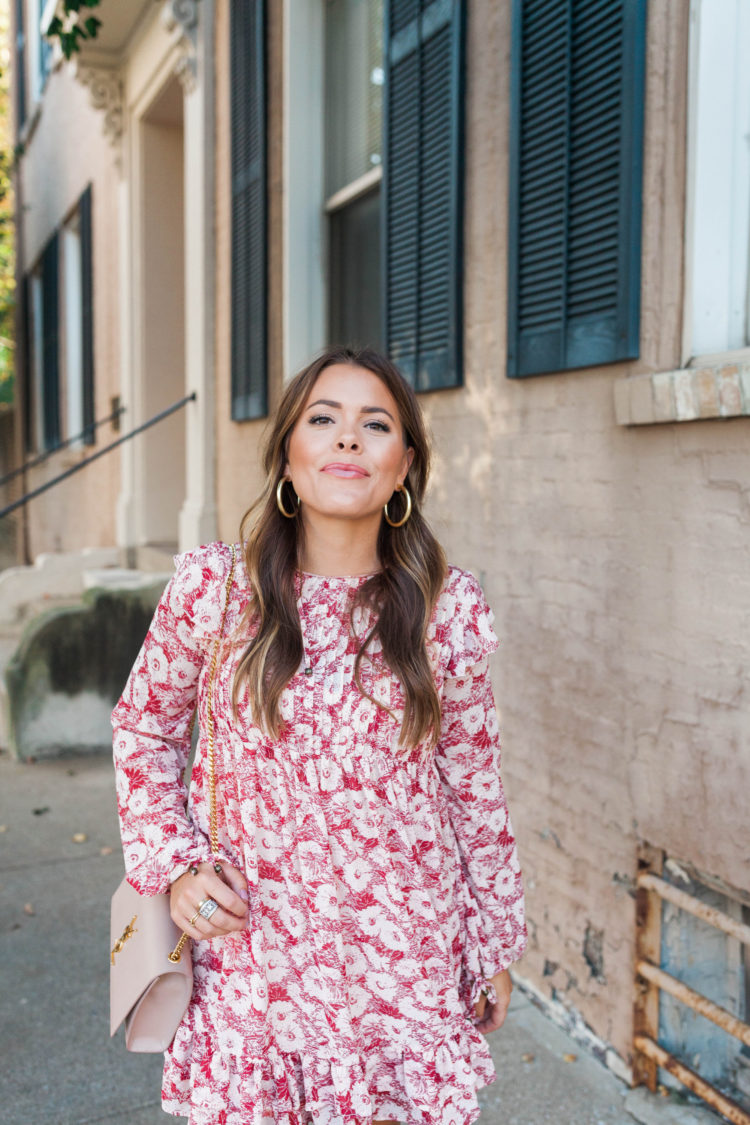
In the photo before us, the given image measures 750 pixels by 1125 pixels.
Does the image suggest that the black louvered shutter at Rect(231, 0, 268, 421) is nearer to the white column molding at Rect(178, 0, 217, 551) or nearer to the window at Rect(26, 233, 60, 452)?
the white column molding at Rect(178, 0, 217, 551)

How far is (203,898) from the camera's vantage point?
1.69m

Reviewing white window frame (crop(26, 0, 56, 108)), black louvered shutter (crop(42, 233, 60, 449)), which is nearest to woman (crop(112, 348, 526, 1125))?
black louvered shutter (crop(42, 233, 60, 449))

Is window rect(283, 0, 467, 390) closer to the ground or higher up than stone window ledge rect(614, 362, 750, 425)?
higher up

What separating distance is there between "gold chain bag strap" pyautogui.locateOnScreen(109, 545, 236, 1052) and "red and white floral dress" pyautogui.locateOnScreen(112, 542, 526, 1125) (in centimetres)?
4

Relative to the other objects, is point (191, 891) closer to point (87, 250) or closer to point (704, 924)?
point (704, 924)

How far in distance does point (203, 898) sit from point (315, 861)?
0.19 metres

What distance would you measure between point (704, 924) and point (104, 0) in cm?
730

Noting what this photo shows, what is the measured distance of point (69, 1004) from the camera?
11.2ft

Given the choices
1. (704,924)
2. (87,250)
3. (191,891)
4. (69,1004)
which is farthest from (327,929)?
(87,250)

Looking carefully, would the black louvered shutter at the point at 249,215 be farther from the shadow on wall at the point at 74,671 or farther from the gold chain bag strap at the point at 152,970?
the gold chain bag strap at the point at 152,970

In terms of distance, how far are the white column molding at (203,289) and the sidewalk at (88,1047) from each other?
7.91 ft

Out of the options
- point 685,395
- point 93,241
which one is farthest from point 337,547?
point 93,241

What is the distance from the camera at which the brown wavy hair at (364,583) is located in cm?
173

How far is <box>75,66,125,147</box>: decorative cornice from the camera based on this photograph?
8430mm
